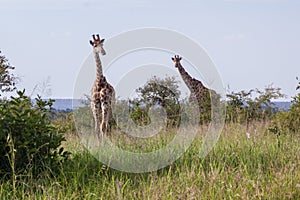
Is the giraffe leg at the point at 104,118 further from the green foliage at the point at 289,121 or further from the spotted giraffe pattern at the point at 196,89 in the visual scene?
the spotted giraffe pattern at the point at 196,89

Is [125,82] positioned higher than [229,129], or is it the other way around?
[125,82]

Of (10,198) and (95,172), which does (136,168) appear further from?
(10,198)

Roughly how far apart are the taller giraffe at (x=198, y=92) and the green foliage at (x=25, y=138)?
17.9 ft

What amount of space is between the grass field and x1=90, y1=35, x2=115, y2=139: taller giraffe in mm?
2047

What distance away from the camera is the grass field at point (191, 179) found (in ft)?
16.4

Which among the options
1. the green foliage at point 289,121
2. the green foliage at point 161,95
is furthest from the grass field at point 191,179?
the green foliage at point 161,95

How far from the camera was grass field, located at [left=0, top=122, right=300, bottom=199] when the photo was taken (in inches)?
197

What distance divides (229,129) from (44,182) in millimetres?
3632

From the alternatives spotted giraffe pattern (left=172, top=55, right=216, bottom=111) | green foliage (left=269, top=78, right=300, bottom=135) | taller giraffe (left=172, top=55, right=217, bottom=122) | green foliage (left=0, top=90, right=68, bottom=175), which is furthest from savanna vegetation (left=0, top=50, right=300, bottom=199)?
spotted giraffe pattern (left=172, top=55, right=216, bottom=111)

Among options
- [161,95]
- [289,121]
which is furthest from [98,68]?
[289,121]

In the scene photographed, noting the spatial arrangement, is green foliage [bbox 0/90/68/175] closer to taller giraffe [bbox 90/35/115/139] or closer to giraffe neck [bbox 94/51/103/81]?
taller giraffe [bbox 90/35/115/139]

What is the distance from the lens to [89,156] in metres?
6.48

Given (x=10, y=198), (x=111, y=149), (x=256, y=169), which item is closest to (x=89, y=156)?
(x=111, y=149)

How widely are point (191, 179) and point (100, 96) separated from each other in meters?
4.14
